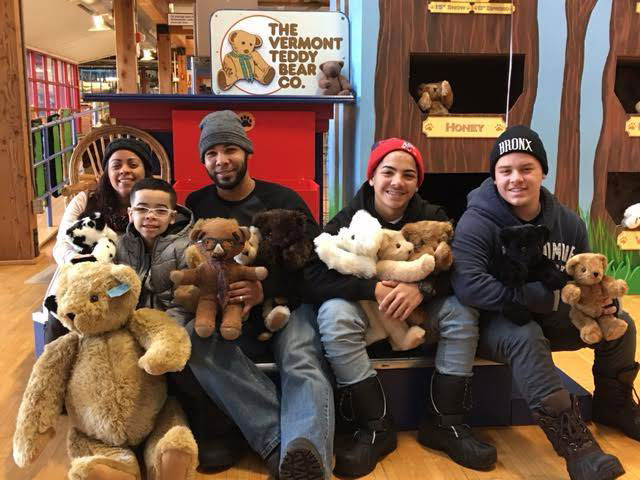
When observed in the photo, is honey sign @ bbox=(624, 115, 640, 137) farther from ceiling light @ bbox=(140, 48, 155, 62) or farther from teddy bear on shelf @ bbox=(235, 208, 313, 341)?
ceiling light @ bbox=(140, 48, 155, 62)

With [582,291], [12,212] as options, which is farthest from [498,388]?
[12,212]

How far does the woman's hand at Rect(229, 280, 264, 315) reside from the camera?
1.66 m

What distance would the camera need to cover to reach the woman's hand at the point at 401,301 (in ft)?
5.54

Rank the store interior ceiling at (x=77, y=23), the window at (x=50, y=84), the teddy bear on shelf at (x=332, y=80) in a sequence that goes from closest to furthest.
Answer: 1. the teddy bear on shelf at (x=332, y=80)
2. the store interior ceiling at (x=77, y=23)
3. the window at (x=50, y=84)

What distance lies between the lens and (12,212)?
4043 millimetres

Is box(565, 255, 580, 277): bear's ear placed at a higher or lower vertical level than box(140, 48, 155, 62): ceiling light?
lower

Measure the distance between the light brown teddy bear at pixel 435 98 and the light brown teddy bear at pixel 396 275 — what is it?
1.43 metres

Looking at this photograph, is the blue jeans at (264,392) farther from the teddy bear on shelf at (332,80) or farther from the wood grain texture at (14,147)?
the wood grain texture at (14,147)

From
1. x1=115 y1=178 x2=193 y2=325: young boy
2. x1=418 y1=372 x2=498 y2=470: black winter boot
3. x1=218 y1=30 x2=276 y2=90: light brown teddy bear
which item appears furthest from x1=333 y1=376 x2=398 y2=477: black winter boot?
x1=218 y1=30 x2=276 y2=90: light brown teddy bear

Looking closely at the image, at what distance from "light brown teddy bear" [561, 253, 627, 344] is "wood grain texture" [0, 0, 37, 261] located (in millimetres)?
3544

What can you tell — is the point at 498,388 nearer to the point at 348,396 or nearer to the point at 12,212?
the point at 348,396

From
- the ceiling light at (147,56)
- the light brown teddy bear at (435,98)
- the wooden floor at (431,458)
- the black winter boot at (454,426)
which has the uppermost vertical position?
the ceiling light at (147,56)

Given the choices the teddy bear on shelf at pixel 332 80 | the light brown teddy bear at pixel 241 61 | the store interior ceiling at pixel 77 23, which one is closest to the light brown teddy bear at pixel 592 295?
the teddy bear on shelf at pixel 332 80

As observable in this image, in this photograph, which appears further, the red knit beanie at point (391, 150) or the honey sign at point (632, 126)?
the honey sign at point (632, 126)
